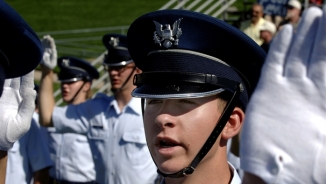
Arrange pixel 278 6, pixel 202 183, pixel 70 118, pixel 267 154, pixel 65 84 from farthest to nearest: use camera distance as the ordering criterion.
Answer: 1. pixel 278 6
2. pixel 65 84
3. pixel 70 118
4. pixel 202 183
5. pixel 267 154

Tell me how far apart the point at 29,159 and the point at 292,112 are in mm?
3763

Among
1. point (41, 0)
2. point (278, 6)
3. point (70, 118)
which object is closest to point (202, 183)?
point (70, 118)

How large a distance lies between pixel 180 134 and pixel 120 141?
9.65 ft

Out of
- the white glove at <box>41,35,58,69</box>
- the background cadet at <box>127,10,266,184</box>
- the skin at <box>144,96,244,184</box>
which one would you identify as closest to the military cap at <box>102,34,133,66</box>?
the white glove at <box>41,35,58,69</box>

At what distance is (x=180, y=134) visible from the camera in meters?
2.21

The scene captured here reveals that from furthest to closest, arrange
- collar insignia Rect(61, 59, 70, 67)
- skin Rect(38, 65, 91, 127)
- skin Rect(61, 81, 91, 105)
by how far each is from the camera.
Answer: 1. collar insignia Rect(61, 59, 70, 67)
2. skin Rect(61, 81, 91, 105)
3. skin Rect(38, 65, 91, 127)

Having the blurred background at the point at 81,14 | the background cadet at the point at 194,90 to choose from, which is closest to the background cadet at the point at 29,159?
the background cadet at the point at 194,90

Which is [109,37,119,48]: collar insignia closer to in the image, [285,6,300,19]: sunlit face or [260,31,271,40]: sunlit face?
[260,31,271,40]: sunlit face

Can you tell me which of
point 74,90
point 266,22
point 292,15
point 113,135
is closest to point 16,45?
point 113,135

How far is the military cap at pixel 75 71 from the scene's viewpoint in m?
6.78

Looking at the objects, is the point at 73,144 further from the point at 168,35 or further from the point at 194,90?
the point at 194,90

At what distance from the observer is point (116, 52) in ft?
18.9

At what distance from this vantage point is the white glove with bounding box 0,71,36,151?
9.16 feet

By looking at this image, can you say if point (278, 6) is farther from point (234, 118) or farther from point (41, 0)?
point (41, 0)
